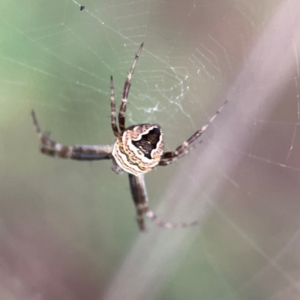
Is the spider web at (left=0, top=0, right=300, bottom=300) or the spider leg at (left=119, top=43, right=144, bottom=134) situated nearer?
the spider leg at (left=119, top=43, right=144, bottom=134)

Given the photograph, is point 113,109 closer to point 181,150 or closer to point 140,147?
point 140,147

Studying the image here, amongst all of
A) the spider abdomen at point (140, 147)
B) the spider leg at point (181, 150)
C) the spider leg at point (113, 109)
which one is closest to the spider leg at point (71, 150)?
the spider abdomen at point (140, 147)

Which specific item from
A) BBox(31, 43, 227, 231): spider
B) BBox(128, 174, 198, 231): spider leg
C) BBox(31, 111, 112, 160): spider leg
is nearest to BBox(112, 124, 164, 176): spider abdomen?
BBox(31, 43, 227, 231): spider

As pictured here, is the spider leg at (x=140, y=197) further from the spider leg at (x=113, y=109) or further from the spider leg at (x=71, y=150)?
the spider leg at (x=113, y=109)

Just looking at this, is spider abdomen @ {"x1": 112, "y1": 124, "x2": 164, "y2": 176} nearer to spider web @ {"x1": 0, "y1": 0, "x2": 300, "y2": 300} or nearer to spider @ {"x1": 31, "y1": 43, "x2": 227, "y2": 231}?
spider @ {"x1": 31, "y1": 43, "x2": 227, "y2": 231}

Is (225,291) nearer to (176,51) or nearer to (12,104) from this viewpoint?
(176,51)

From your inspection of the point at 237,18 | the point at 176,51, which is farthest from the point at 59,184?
the point at 237,18
